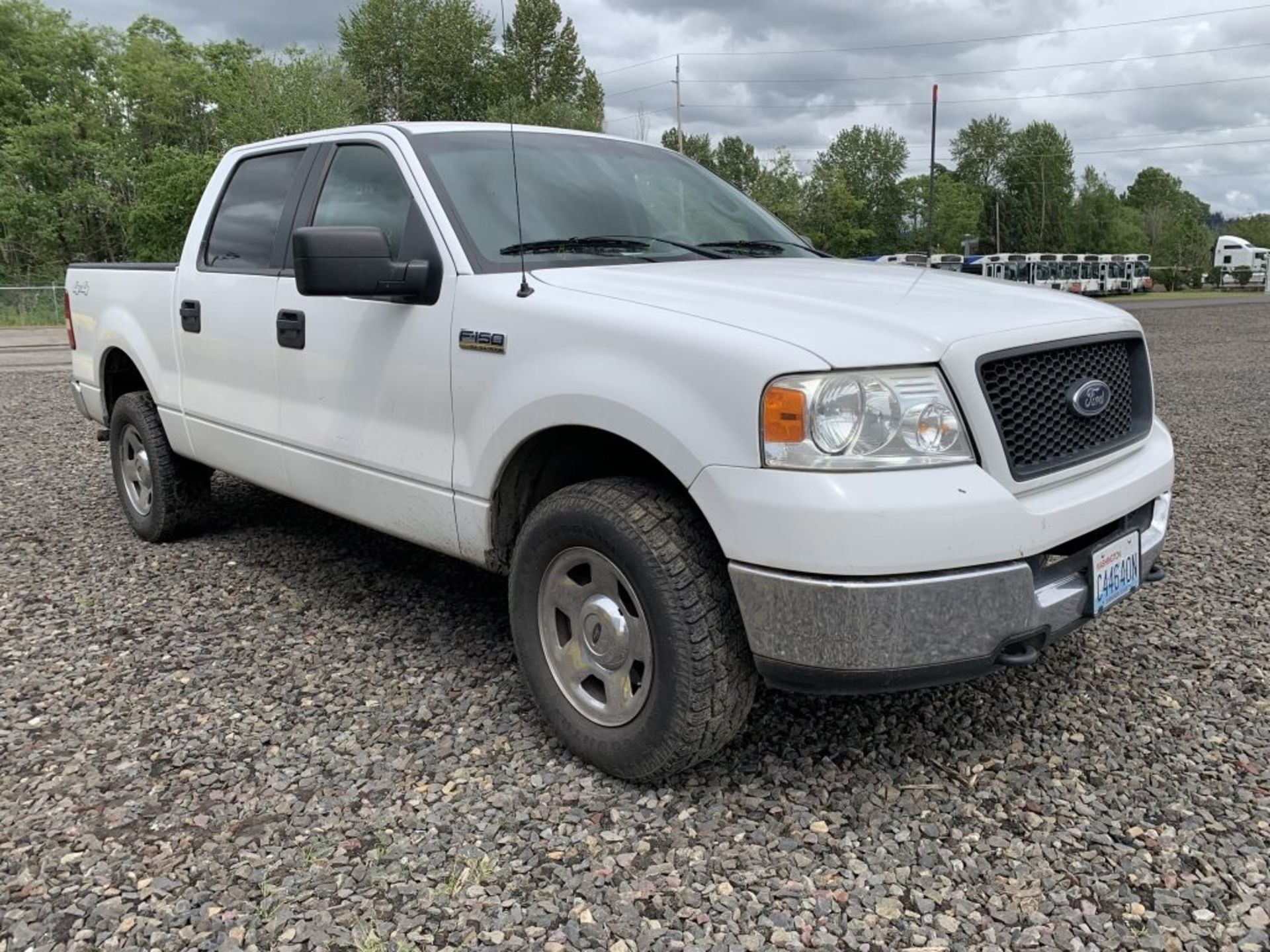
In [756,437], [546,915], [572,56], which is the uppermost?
[572,56]

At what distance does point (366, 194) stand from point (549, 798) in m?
2.27

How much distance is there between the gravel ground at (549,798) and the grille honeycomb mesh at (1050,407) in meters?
0.93

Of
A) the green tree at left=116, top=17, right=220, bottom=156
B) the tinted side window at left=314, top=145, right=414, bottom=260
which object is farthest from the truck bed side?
the green tree at left=116, top=17, right=220, bottom=156

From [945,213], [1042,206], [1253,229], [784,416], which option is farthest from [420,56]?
[1253,229]

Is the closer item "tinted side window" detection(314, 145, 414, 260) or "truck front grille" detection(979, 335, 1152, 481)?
"truck front grille" detection(979, 335, 1152, 481)

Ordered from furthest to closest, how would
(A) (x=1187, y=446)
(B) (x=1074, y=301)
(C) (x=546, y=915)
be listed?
(A) (x=1187, y=446), (B) (x=1074, y=301), (C) (x=546, y=915)

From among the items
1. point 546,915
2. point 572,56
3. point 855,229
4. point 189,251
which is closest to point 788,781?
point 546,915

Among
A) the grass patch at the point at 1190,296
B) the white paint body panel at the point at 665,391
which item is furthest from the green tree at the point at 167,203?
the grass patch at the point at 1190,296

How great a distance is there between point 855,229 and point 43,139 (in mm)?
54844

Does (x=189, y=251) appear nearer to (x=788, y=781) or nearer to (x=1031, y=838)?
(x=788, y=781)

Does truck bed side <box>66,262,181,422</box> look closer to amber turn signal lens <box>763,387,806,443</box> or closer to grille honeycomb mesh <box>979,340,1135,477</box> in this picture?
amber turn signal lens <box>763,387,806,443</box>

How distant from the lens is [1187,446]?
7684 mm

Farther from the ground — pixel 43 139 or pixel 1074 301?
pixel 43 139

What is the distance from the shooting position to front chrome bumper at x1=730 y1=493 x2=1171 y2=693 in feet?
7.47
